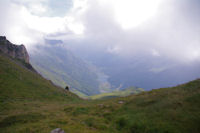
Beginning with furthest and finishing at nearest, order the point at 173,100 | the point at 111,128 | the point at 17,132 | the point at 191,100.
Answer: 1. the point at 173,100
2. the point at 191,100
3. the point at 111,128
4. the point at 17,132

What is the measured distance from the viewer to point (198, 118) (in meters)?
15.5

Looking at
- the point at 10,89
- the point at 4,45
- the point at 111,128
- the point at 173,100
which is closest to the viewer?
the point at 111,128

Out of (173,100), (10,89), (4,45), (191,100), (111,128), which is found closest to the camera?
(111,128)

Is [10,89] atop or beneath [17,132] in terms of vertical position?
atop

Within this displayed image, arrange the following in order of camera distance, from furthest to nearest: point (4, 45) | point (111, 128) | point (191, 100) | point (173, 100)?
point (4, 45), point (173, 100), point (191, 100), point (111, 128)

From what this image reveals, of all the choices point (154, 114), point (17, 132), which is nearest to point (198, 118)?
point (154, 114)

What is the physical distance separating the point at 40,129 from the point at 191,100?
21.3 m

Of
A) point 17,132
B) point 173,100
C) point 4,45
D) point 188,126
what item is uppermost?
point 4,45

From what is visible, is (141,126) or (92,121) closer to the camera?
(141,126)

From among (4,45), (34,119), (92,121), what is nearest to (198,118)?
(92,121)

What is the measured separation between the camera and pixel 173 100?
21.1 meters

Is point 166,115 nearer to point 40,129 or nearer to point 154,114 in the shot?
point 154,114

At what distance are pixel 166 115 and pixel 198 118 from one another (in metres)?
3.51

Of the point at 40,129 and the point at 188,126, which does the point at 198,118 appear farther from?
the point at 40,129
